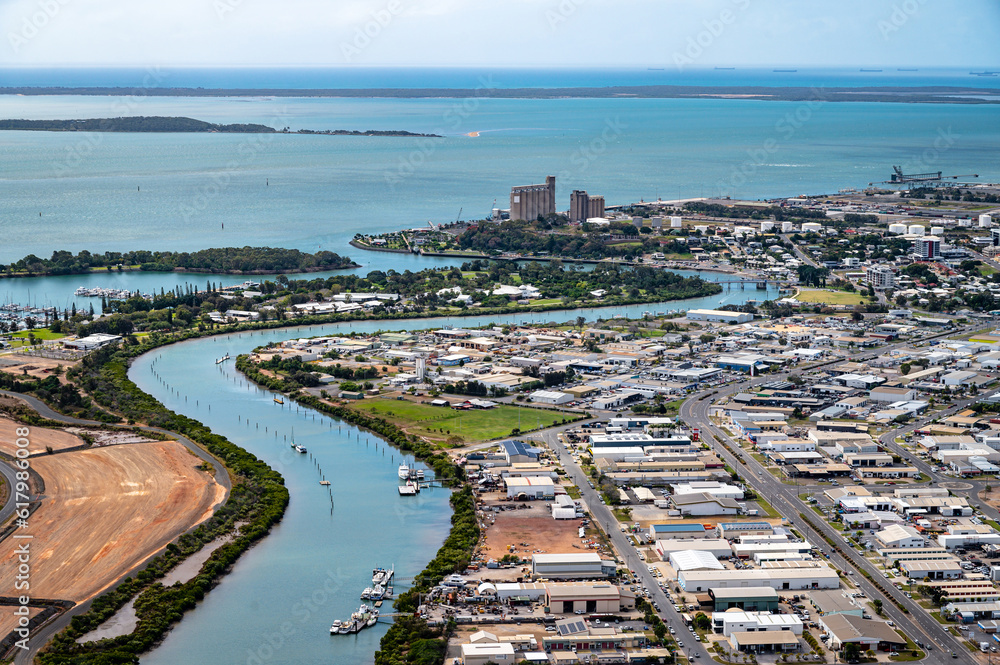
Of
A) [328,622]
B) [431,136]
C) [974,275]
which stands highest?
[431,136]

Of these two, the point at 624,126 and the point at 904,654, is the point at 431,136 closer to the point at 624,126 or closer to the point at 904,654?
the point at 624,126

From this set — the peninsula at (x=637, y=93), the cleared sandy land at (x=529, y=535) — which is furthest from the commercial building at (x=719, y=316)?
the peninsula at (x=637, y=93)

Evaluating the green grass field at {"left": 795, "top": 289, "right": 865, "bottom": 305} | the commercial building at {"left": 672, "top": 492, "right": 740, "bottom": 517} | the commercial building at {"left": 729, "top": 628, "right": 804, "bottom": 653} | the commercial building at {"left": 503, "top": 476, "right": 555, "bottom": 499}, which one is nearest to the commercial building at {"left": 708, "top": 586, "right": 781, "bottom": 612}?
the commercial building at {"left": 729, "top": 628, "right": 804, "bottom": 653}

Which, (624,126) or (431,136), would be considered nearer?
(431,136)

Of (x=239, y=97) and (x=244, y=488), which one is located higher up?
(x=239, y=97)

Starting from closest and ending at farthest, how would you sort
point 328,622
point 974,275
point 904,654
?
point 904,654 → point 328,622 → point 974,275

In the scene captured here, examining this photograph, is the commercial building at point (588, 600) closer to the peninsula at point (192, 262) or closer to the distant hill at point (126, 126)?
the peninsula at point (192, 262)

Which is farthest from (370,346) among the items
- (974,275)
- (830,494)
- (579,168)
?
(579,168)
